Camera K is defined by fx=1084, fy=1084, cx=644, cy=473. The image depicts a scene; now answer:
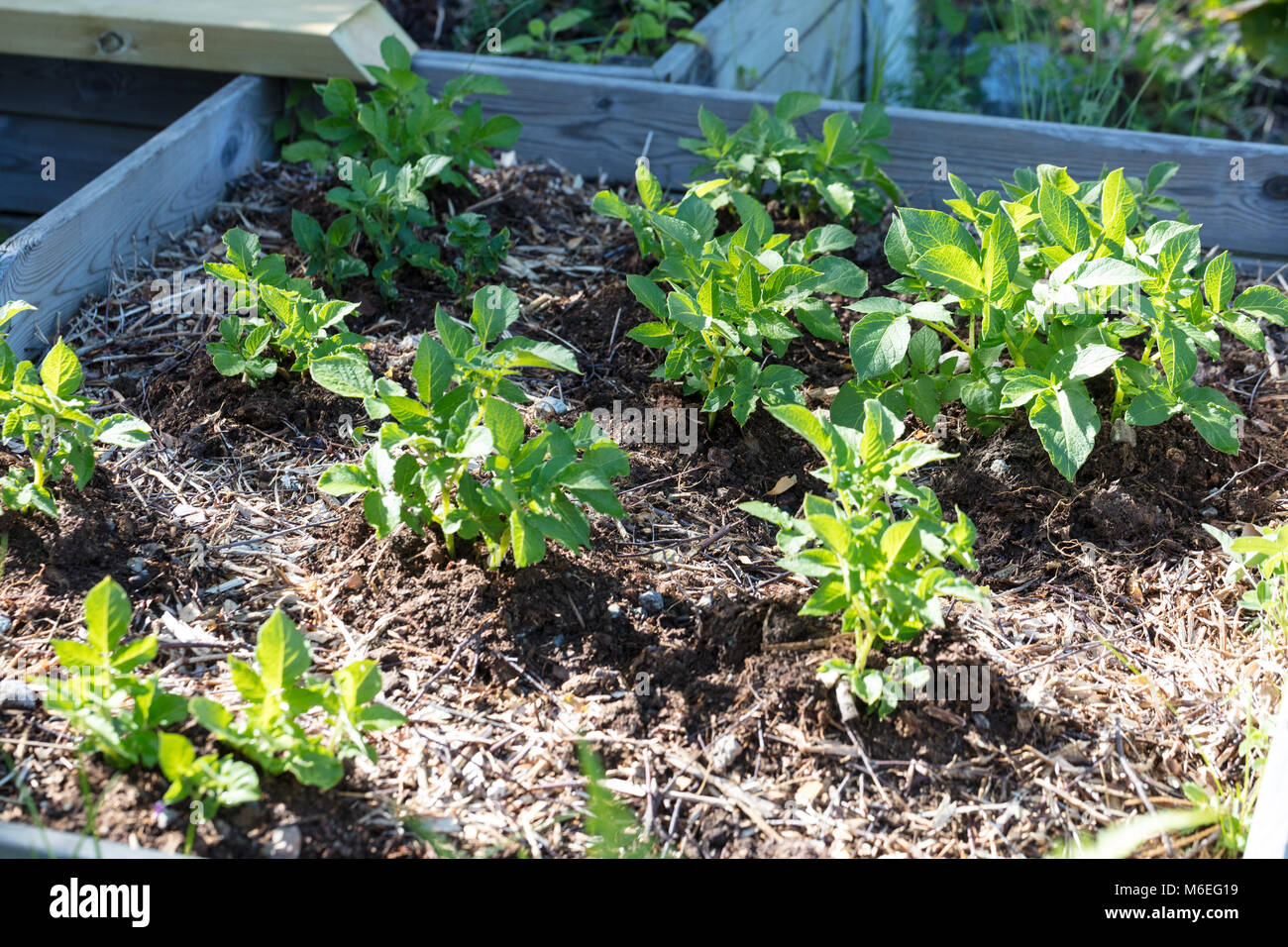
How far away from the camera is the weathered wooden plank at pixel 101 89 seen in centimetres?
358

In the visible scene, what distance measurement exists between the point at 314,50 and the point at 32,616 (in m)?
2.02

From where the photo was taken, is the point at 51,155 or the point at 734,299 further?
the point at 51,155

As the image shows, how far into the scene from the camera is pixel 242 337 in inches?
96.8

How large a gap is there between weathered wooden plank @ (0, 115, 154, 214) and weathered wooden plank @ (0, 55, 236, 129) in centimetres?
4

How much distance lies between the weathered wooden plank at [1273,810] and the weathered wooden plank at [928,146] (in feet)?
6.50

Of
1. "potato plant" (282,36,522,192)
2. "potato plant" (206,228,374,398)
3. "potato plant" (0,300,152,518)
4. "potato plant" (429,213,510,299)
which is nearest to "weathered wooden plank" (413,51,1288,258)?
"potato plant" (282,36,522,192)

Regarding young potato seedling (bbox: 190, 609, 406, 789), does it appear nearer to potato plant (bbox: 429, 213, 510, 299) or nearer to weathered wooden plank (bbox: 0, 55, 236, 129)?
potato plant (bbox: 429, 213, 510, 299)

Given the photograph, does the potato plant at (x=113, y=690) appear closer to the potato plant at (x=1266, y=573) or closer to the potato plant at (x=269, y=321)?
the potato plant at (x=269, y=321)

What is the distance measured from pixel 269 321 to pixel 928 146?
2001mm

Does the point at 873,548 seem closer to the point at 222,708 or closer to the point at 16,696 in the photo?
the point at 222,708

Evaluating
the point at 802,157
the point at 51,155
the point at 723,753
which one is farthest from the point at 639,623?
the point at 51,155

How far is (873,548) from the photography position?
170 centimetres

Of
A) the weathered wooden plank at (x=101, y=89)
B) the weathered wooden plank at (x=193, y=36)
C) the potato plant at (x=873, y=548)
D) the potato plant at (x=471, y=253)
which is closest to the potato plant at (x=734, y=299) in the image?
the potato plant at (x=873, y=548)
